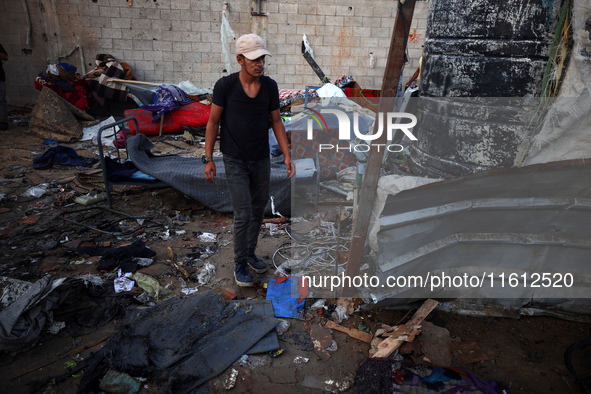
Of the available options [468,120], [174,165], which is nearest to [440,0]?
[468,120]

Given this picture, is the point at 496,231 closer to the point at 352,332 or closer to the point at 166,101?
the point at 352,332

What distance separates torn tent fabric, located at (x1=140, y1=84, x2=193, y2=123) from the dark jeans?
590 centimetres

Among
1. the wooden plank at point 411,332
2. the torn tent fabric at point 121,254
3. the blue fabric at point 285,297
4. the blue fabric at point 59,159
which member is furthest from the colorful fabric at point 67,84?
the wooden plank at point 411,332

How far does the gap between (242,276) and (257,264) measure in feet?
0.72

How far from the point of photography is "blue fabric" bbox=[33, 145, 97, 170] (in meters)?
5.92

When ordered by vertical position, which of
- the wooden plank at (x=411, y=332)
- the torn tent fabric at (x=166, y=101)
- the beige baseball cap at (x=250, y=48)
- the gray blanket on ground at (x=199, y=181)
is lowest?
the wooden plank at (x=411, y=332)

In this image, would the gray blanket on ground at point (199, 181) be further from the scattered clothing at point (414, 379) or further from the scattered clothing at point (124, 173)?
the scattered clothing at point (414, 379)

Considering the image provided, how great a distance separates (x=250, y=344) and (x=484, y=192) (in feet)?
6.09

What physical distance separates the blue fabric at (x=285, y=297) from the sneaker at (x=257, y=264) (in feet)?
0.43

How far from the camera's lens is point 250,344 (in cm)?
246

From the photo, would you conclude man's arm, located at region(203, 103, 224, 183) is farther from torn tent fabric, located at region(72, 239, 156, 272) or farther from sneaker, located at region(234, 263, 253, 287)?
torn tent fabric, located at region(72, 239, 156, 272)

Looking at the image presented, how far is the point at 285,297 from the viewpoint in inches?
118

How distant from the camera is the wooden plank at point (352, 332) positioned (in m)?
2.59

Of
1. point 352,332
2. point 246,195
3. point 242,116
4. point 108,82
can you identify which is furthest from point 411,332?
point 108,82
